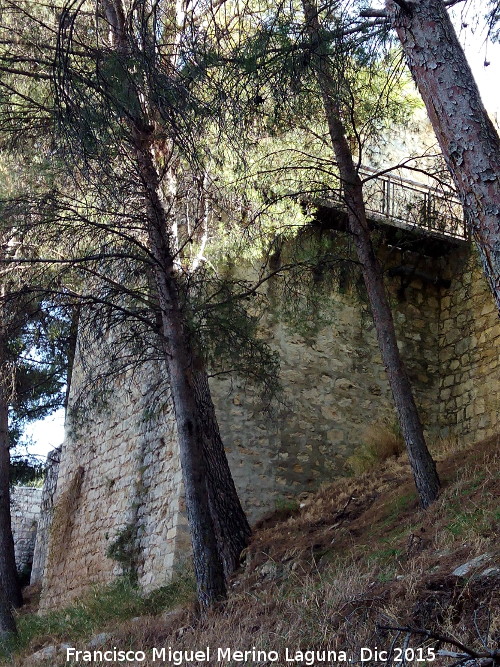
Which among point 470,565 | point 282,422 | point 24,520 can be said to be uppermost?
point 24,520

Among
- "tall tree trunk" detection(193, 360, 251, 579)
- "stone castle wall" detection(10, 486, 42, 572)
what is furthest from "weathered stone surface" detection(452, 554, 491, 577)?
"stone castle wall" detection(10, 486, 42, 572)

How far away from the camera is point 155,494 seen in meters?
10.7

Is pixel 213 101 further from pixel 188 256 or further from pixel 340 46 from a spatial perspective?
pixel 188 256

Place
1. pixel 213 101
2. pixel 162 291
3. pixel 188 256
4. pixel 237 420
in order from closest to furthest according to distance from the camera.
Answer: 1. pixel 213 101
2. pixel 162 291
3. pixel 188 256
4. pixel 237 420

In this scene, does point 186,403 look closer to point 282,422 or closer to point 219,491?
point 219,491

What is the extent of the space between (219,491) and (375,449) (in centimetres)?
288

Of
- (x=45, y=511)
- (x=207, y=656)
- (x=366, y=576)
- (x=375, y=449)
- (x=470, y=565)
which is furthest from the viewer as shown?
(x=45, y=511)

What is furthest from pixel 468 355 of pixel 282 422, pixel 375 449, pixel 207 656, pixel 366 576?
pixel 207 656

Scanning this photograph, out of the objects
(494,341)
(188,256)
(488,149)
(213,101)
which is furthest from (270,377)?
(488,149)

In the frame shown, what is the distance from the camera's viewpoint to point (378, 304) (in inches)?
318

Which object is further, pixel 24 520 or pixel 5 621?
pixel 24 520

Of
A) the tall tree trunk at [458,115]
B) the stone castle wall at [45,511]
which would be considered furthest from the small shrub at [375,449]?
the stone castle wall at [45,511]

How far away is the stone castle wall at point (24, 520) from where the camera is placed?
20.7m

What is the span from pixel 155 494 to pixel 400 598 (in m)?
5.97
